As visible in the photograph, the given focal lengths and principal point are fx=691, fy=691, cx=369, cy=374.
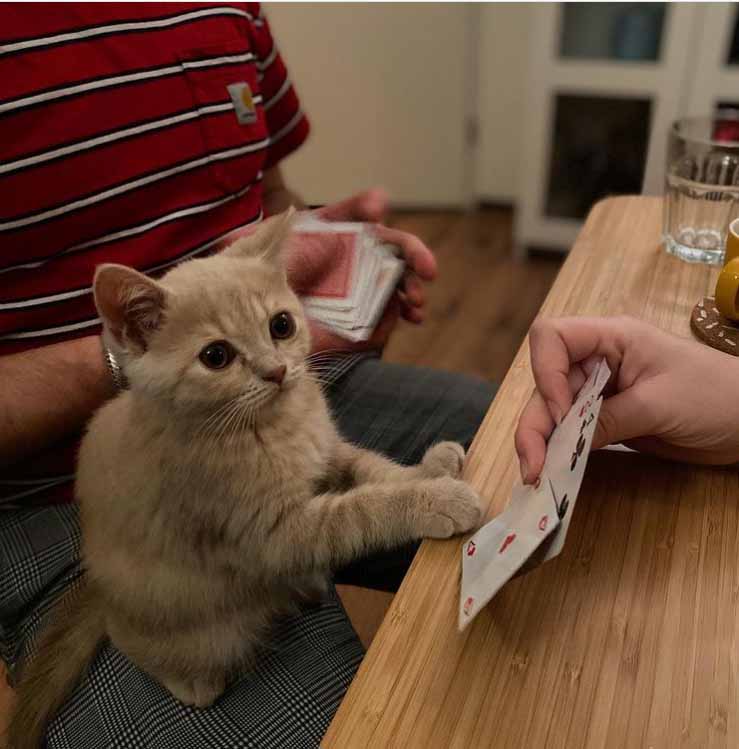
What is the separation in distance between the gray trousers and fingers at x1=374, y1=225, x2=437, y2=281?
0.27 meters

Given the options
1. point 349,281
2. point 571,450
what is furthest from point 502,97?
point 571,450

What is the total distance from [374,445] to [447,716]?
62cm

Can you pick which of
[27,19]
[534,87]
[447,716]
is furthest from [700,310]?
[534,87]

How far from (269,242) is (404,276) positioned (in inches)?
13.1

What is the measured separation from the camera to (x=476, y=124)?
10.8 ft

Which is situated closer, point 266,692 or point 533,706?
point 533,706

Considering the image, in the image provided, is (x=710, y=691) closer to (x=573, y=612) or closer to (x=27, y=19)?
(x=573, y=612)

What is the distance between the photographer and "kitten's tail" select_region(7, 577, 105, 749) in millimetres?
784

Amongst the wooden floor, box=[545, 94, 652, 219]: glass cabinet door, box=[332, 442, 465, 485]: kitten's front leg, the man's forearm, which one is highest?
the man's forearm

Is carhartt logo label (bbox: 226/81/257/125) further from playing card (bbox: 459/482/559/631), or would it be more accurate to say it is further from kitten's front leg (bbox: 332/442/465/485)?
playing card (bbox: 459/482/559/631)

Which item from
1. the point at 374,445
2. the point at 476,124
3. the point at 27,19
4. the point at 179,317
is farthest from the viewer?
the point at 476,124

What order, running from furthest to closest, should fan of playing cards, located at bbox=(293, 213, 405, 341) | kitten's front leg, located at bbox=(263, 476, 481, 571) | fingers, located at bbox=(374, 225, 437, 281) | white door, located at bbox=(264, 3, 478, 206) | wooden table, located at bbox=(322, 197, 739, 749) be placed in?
white door, located at bbox=(264, 3, 478, 206) < fingers, located at bbox=(374, 225, 437, 281) < fan of playing cards, located at bbox=(293, 213, 405, 341) < kitten's front leg, located at bbox=(263, 476, 481, 571) < wooden table, located at bbox=(322, 197, 739, 749)

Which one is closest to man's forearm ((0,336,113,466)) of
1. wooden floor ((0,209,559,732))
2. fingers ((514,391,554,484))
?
fingers ((514,391,554,484))

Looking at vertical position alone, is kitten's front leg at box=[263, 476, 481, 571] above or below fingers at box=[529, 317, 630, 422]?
below
